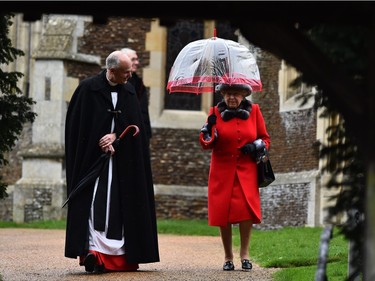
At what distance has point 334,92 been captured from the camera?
6.45m

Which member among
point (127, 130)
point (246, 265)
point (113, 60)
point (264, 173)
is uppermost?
point (113, 60)

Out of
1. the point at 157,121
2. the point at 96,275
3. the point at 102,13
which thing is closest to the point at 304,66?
the point at 102,13

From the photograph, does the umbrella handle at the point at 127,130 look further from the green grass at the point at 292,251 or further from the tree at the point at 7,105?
the green grass at the point at 292,251

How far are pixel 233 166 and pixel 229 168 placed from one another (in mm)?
42

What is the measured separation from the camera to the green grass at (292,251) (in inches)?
471

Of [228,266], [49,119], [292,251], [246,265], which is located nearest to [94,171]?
[228,266]

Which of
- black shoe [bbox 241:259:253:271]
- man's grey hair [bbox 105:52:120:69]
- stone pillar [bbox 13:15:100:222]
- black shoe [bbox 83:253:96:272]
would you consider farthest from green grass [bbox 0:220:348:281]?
stone pillar [bbox 13:15:100:222]

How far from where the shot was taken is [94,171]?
12531 mm

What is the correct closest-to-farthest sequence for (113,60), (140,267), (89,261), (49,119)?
(89,261)
(113,60)
(140,267)
(49,119)

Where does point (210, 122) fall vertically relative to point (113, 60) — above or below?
below

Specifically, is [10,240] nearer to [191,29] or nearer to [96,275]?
[96,275]

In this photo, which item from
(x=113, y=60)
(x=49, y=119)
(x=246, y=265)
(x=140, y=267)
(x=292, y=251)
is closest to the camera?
(x=113, y=60)

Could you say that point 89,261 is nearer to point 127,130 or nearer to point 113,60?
point 127,130

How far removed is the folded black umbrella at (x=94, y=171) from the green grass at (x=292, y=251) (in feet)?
6.09
